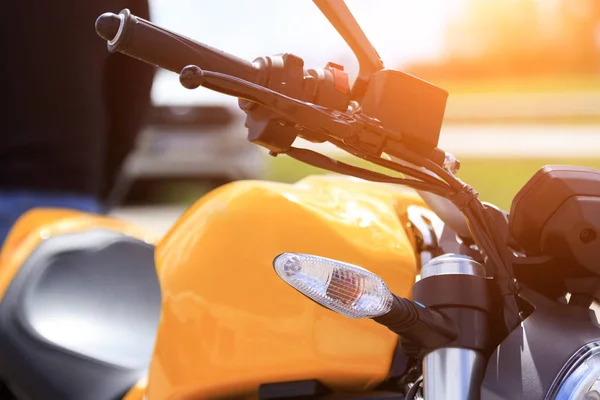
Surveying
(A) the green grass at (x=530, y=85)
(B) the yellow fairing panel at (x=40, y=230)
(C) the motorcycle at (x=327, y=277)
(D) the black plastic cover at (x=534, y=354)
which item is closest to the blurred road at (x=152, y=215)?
(B) the yellow fairing panel at (x=40, y=230)

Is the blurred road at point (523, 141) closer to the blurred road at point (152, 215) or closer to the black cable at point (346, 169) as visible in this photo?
the blurred road at point (152, 215)

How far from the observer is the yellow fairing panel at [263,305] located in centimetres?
112

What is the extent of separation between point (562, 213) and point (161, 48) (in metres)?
0.46

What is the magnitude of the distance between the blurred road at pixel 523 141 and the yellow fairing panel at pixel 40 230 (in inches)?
493

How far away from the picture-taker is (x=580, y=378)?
810 millimetres

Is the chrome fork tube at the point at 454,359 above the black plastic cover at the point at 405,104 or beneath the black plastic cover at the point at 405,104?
beneath

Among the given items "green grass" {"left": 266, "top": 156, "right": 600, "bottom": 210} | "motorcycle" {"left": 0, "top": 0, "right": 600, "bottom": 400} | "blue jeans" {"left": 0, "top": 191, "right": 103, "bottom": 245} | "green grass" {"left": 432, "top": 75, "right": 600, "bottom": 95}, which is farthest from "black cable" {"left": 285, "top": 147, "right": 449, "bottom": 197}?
"green grass" {"left": 432, "top": 75, "right": 600, "bottom": 95}

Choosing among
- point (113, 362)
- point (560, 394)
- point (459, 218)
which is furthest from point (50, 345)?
point (560, 394)

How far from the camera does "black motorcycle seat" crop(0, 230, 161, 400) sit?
4.41 feet

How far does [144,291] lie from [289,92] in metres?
0.70

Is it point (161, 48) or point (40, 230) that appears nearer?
point (161, 48)

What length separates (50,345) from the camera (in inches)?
54.7

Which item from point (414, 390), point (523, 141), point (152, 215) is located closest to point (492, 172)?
point (523, 141)

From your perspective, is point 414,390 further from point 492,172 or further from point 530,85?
point 530,85
